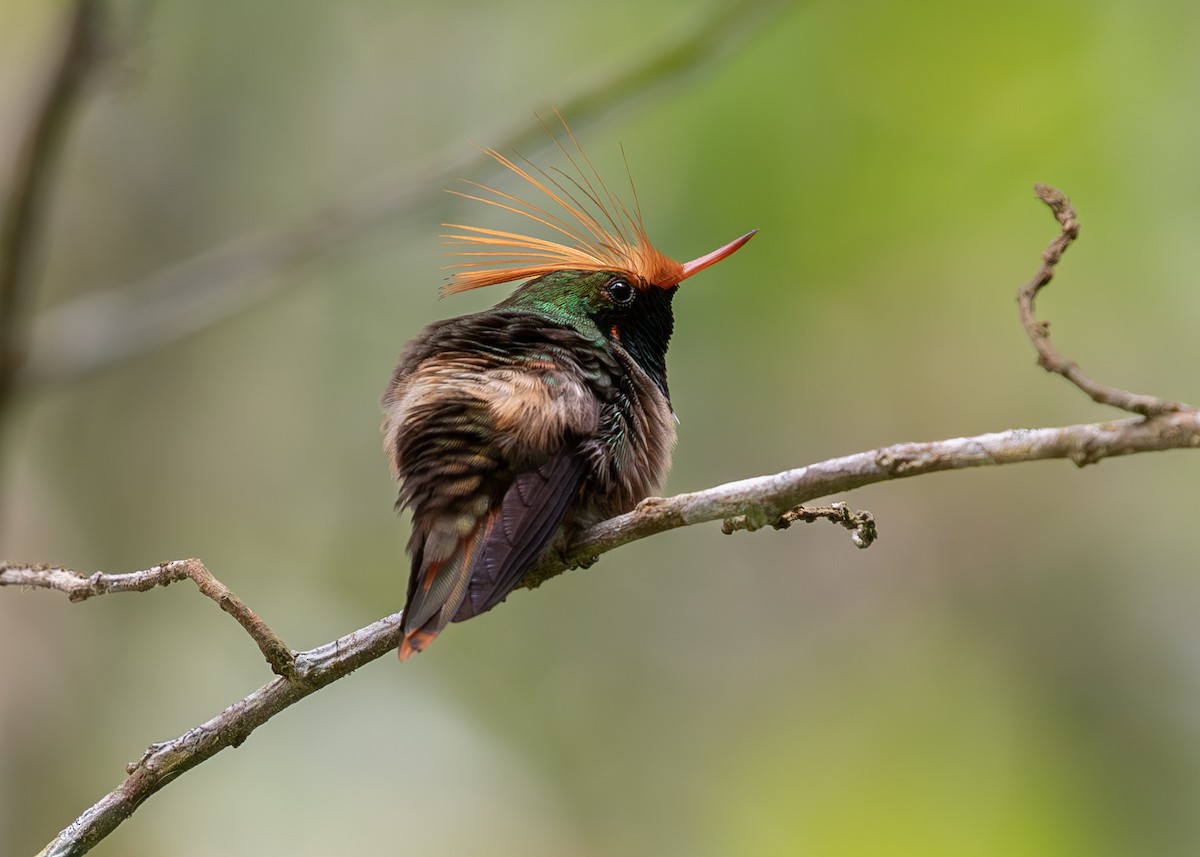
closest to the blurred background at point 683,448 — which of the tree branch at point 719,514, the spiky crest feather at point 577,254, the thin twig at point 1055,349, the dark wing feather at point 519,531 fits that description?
the spiky crest feather at point 577,254

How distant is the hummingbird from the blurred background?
68cm

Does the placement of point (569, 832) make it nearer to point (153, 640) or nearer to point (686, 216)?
point (153, 640)

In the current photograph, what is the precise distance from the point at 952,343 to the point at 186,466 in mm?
4869

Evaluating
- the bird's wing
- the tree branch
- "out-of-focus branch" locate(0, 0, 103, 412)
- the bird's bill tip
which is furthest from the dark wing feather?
"out-of-focus branch" locate(0, 0, 103, 412)

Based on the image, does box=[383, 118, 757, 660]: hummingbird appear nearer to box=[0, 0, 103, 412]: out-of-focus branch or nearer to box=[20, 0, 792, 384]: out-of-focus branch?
box=[20, 0, 792, 384]: out-of-focus branch

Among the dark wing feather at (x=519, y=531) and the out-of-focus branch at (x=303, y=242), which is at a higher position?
the out-of-focus branch at (x=303, y=242)

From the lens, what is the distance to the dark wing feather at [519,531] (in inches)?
116

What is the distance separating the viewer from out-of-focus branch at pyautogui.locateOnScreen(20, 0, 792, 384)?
434cm

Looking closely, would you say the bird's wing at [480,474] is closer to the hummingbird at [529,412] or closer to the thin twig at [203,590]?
the hummingbird at [529,412]

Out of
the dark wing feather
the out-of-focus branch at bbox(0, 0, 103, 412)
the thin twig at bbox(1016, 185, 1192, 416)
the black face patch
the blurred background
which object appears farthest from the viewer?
the blurred background

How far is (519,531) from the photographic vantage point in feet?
9.96

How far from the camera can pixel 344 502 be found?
8.22m

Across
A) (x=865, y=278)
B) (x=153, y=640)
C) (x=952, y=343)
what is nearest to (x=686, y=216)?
(x=865, y=278)

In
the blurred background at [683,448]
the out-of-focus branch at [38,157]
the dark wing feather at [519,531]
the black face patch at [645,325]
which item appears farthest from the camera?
the blurred background at [683,448]
